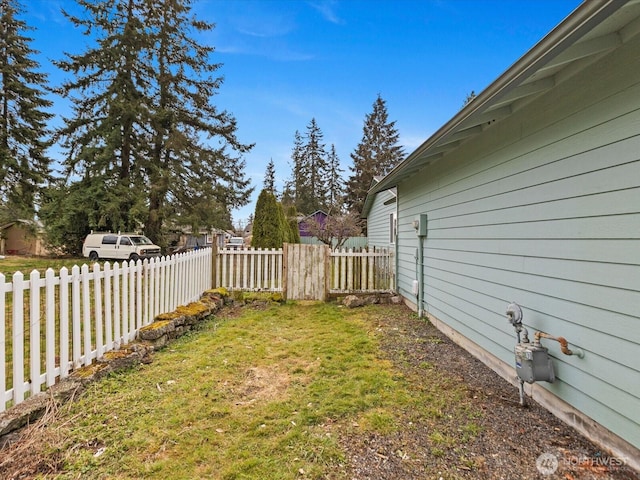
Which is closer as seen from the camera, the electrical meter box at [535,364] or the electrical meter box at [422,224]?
the electrical meter box at [535,364]

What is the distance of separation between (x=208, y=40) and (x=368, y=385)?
2202cm

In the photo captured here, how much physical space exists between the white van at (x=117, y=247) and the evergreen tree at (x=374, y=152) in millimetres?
19952

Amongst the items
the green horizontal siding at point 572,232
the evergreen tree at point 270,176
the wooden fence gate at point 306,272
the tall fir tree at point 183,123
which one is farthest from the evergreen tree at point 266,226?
the evergreen tree at point 270,176

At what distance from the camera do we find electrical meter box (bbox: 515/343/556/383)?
258 centimetres

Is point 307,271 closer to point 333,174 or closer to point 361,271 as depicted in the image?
point 361,271

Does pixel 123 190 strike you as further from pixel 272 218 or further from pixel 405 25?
pixel 405 25

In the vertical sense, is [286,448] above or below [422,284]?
below

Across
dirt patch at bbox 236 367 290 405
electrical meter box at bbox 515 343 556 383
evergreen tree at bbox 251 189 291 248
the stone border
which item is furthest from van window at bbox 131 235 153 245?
electrical meter box at bbox 515 343 556 383

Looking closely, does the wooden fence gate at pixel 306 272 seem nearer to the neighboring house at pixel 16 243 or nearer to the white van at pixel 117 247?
the white van at pixel 117 247

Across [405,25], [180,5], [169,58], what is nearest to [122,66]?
[169,58]

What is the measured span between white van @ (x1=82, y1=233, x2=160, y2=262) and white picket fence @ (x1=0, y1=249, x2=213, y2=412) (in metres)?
10.7

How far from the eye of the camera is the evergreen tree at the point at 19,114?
53.3ft

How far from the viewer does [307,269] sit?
7703 millimetres

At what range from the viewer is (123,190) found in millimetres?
16797
